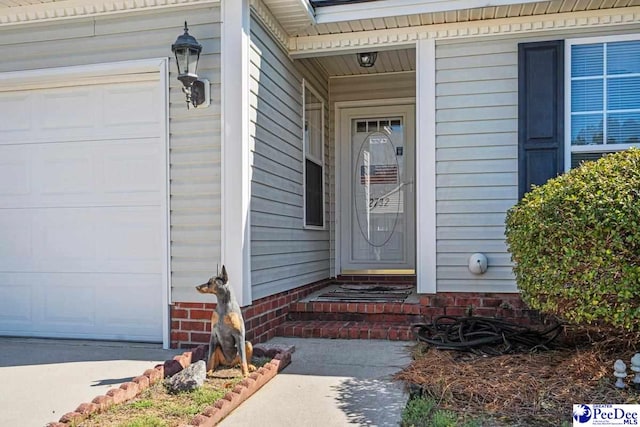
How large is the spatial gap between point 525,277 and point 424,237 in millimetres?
1440

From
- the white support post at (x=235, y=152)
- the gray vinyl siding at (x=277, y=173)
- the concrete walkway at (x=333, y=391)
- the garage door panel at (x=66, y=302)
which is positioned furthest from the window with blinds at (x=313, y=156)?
the garage door panel at (x=66, y=302)

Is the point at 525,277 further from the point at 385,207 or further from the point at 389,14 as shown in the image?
the point at 385,207

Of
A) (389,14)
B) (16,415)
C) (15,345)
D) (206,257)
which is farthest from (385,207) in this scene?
(16,415)

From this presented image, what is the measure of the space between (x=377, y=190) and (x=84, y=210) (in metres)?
3.48

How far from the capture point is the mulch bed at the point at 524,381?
2.91m

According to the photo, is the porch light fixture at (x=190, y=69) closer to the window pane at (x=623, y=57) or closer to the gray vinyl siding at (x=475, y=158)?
the gray vinyl siding at (x=475, y=158)

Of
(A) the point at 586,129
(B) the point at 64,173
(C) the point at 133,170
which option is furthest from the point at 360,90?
(B) the point at 64,173

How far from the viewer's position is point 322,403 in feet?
10.1

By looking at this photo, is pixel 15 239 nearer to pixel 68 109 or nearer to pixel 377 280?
pixel 68 109

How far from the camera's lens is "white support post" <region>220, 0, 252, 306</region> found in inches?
161

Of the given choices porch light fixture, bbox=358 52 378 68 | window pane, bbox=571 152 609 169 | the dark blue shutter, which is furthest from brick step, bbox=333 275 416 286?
porch light fixture, bbox=358 52 378 68

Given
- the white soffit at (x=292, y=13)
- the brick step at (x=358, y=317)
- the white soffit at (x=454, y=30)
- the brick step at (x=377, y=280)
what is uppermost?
the white soffit at (x=292, y=13)

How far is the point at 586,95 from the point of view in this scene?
464 centimetres

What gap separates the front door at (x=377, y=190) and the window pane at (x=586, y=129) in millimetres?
2190
